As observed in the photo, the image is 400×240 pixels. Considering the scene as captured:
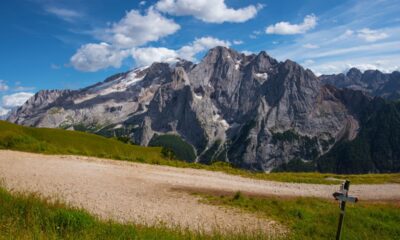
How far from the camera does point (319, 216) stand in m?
17.7

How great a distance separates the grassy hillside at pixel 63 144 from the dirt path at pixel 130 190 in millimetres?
5448

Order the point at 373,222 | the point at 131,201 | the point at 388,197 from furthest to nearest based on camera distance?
the point at 388,197
the point at 131,201
the point at 373,222

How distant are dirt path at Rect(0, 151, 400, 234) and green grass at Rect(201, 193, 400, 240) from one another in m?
1.05

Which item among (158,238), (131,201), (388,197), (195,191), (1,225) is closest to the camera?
(1,225)

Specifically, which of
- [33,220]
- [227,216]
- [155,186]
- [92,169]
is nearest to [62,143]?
[92,169]

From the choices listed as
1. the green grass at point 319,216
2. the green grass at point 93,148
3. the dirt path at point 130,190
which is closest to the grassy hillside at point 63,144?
the green grass at point 93,148

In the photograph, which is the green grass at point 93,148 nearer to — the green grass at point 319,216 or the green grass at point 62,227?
the green grass at point 319,216

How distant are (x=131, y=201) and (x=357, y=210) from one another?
35.0ft

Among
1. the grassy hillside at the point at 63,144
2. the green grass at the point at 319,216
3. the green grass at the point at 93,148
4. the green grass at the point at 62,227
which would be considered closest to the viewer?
the green grass at the point at 62,227

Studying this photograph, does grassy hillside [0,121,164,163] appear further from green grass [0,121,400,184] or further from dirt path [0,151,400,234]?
dirt path [0,151,400,234]

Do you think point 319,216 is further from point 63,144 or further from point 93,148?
point 63,144

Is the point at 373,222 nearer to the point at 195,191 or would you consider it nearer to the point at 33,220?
the point at 195,191

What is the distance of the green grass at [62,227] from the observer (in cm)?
987

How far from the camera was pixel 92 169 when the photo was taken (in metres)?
27.9
